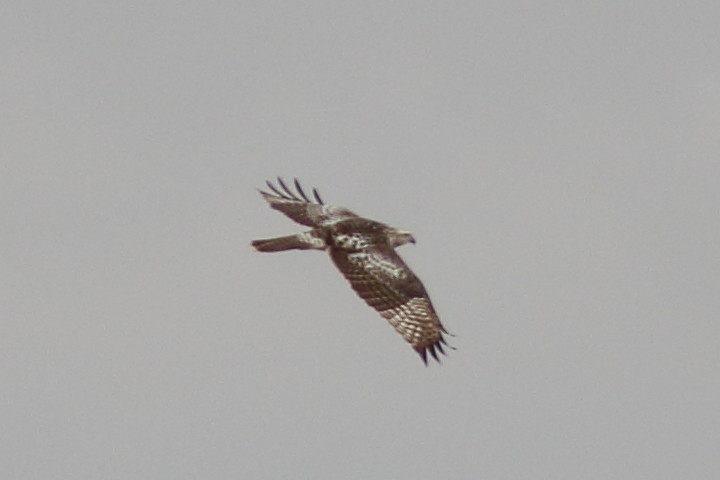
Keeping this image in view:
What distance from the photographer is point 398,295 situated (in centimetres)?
4688

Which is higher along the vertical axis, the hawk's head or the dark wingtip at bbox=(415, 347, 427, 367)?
the hawk's head

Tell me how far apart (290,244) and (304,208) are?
3.11 metres

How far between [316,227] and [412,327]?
3.14 m

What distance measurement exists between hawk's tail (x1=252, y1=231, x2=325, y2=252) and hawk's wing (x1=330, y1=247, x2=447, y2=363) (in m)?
0.52

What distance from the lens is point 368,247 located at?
47.9 meters

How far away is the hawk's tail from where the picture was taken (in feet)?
157

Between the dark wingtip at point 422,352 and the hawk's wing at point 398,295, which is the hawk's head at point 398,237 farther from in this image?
the dark wingtip at point 422,352

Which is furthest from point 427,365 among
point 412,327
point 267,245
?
point 267,245

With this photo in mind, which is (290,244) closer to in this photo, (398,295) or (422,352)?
(398,295)

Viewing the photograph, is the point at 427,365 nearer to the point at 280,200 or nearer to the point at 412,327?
the point at 412,327

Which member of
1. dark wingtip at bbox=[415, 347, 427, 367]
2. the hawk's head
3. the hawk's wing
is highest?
the hawk's head

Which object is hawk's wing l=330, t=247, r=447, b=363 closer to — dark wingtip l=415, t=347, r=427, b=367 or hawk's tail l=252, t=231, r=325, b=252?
dark wingtip l=415, t=347, r=427, b=367

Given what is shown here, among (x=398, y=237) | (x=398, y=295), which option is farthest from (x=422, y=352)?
(x=398, y=237)

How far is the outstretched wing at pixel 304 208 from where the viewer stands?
163ft
